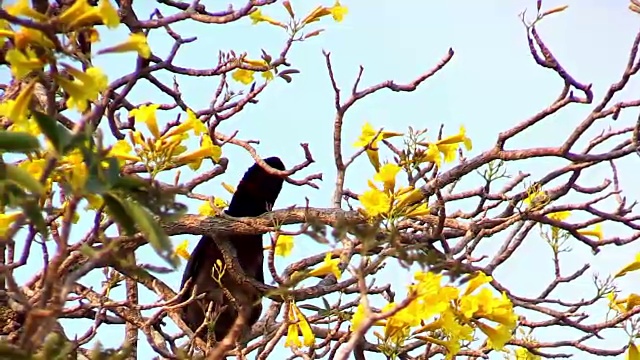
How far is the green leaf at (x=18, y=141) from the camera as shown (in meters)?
1.42

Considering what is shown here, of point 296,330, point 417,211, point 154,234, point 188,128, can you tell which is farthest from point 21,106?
point 417,211

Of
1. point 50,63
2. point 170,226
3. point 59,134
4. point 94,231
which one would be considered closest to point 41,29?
point 50,63

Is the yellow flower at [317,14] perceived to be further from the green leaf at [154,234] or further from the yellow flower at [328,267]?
the green leaf at [154,234]

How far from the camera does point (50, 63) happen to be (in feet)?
5.17

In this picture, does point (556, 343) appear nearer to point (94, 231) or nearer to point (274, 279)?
point (274, 279)

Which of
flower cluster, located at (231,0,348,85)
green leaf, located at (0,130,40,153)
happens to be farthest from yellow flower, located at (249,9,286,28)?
green leaf, located at (0,130,40,153)

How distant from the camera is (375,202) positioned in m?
2.88

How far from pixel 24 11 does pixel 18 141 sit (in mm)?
288

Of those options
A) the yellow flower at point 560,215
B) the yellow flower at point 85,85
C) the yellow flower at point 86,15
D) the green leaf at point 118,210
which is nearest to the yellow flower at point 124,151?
the yellow flower at point 85,85

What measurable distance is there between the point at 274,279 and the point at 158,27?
893 millimetres

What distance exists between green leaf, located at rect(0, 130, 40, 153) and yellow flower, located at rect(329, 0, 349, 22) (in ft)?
7.94

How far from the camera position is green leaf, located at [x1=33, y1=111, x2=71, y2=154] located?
1.37 meters

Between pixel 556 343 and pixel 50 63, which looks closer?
pixel 50 63

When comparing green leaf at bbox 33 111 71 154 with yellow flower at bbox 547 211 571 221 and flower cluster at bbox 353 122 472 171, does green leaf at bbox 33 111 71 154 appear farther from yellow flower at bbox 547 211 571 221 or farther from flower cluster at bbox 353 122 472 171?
yellow flower at bbox 547 211 571 221
